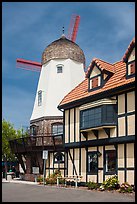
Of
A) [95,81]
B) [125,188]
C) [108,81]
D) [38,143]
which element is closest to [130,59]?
[108,81]

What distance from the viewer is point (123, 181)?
57.4 ft

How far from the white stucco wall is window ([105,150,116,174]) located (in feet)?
38.0

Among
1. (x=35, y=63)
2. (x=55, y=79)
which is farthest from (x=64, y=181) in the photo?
(x=35, y=63)

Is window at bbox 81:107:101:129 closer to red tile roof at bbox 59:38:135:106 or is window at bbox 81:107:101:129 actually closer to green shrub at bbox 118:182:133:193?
red tile roof at bbox 59:38:135:106

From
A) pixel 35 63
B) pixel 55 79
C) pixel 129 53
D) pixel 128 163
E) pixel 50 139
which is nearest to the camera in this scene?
pixel 128 163

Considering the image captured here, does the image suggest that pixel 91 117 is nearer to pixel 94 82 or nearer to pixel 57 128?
pixel 94 82

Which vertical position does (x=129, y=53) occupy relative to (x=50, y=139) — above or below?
above

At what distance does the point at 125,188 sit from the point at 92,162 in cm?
445

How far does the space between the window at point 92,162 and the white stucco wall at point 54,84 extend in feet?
32.7

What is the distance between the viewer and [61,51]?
103ft

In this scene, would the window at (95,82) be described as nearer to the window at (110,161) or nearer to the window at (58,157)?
the window at (110,161)

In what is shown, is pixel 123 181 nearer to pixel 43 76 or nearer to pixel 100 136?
pixel 100 136

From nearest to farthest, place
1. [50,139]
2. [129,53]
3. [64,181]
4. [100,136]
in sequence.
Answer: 1. [129,53]
2. [100,136]
3. [64,181]
4. [50,139]

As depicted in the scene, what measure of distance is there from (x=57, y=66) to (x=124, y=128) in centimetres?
1483
